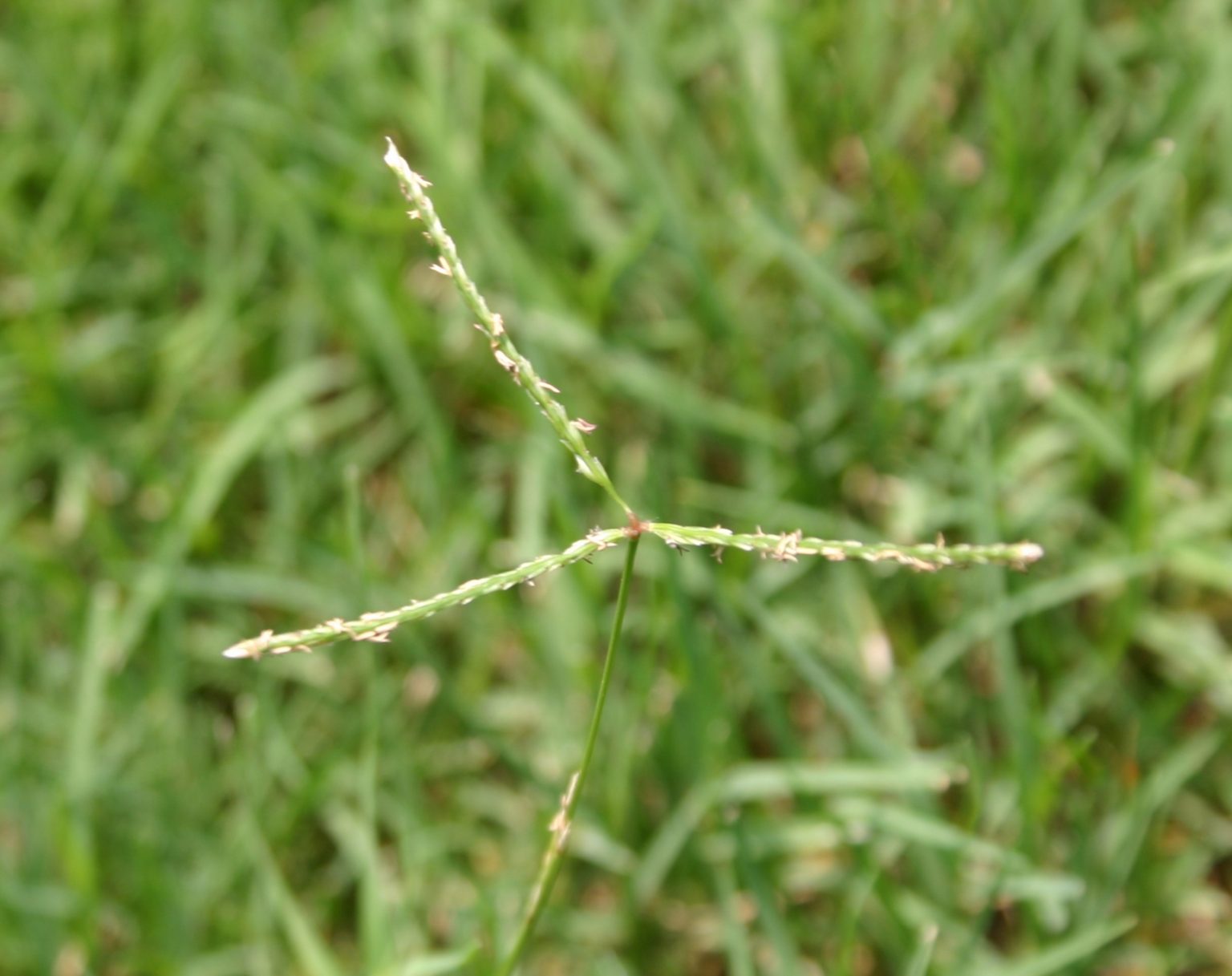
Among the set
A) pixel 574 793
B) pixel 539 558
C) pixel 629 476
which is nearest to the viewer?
pixel 539 558

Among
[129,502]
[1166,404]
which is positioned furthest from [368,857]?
[1166,404]

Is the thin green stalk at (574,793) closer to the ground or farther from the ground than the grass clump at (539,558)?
closer to the ground

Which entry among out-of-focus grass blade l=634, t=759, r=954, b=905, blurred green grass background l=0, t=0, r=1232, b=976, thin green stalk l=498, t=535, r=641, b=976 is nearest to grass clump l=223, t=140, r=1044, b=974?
thin green stalk l=498, t=535, r=641, b=976

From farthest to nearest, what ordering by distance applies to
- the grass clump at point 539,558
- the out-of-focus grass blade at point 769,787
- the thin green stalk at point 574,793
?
the out-of-focus grass blade at point 769,787
the thin green stalk at point 574,793
the grass clump at point 539,558

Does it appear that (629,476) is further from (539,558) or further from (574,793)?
(539,558)

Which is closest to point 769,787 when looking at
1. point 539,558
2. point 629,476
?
point 629,476

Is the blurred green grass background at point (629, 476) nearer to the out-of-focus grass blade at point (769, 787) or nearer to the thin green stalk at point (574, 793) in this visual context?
the out-of-focus grass blade at point (769, 787)

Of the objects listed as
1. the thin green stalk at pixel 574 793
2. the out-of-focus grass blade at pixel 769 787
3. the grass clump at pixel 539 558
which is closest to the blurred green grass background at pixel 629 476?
the out-of-focus grass blade at pixel 769 787

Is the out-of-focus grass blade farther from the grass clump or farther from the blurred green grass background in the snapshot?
the grass clump
